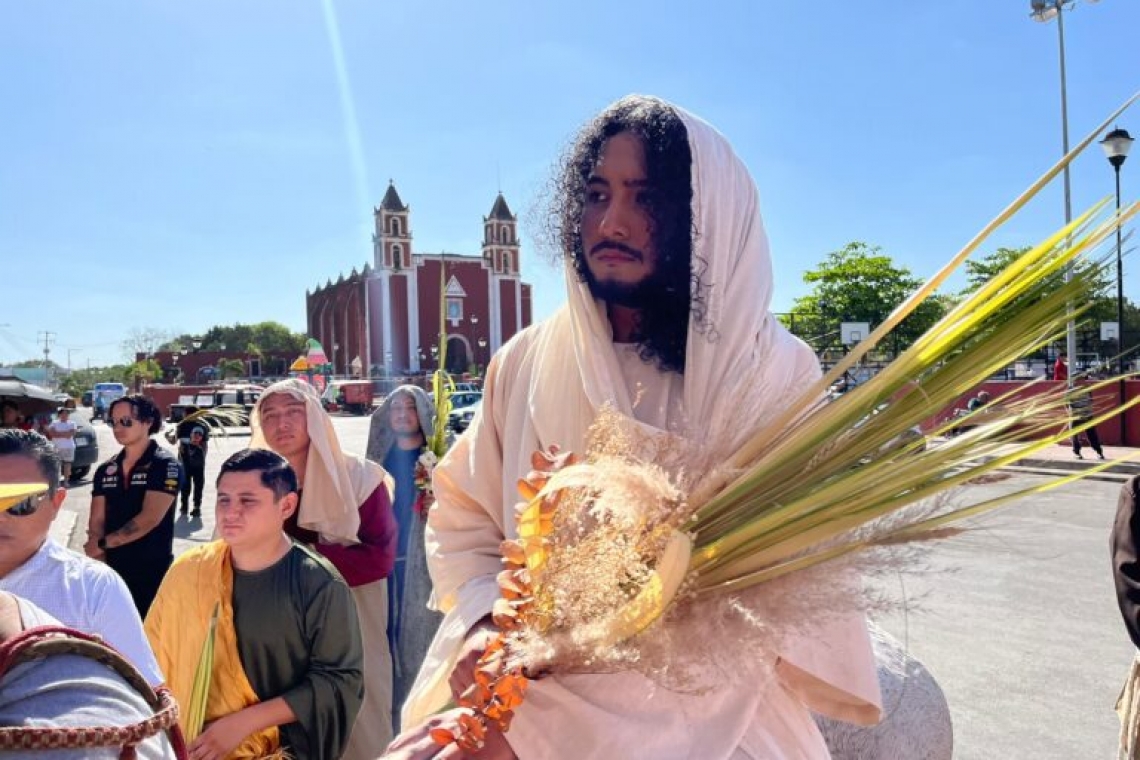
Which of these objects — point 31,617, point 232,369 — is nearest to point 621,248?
point 31,617

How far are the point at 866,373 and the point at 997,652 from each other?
15.0ft

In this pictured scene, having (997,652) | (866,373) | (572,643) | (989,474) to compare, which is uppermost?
(866,373)

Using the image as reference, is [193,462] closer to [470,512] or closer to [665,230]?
[470,512]

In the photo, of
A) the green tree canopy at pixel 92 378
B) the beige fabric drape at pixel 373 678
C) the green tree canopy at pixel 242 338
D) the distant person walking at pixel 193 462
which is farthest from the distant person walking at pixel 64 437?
the green tree canopy at pixel 242 338

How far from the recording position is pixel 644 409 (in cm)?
145

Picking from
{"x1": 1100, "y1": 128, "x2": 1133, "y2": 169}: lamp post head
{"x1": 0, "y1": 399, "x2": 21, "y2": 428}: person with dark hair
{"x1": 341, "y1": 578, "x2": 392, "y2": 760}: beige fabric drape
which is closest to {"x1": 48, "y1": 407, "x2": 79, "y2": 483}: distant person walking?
{"x1": 0, "y1": 399, "x2": 21, "y2": 428}: person with dark hair

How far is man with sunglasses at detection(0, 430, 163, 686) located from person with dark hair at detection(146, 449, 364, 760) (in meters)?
0.24

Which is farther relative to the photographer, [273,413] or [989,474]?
[273,413]

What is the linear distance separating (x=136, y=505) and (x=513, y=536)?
392cm

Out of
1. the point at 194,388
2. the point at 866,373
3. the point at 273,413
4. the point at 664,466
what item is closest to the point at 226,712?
the point at 273,413

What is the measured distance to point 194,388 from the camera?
44562 millimetres

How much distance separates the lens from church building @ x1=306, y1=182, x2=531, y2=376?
65875 millimetres

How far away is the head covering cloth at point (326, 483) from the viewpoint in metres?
3.59

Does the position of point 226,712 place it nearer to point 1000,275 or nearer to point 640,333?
point 640,333
